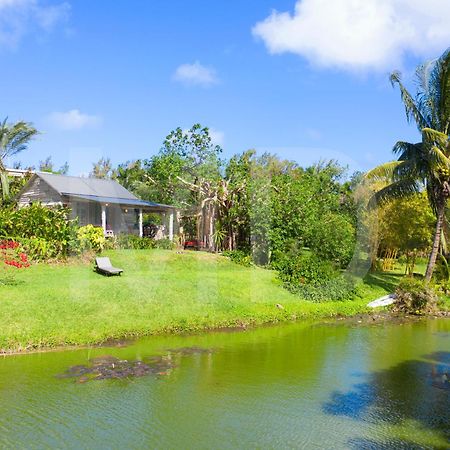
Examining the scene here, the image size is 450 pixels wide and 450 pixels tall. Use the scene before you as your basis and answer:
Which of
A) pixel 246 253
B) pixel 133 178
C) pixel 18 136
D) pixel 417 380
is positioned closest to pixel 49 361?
pixel 417 380

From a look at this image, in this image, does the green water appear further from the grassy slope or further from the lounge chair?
the lounge chair

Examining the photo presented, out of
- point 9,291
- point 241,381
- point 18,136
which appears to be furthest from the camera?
point 18,136

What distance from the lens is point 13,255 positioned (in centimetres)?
1891

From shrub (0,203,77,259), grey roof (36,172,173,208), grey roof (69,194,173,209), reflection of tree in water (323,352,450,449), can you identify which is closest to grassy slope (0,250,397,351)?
shrub (0,203,77,259)

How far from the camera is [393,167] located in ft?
71.0

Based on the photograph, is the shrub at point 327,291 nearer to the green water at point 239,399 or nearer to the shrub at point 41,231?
the green water at point 239,399

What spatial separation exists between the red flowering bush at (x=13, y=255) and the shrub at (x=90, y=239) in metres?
2.35

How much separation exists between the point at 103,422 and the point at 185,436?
155 cm

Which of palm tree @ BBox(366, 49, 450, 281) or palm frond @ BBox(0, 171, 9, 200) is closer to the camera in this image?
palm tree @ BBox(366, 49, 450, 281)

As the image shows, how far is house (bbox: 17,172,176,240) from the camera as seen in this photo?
2591cm

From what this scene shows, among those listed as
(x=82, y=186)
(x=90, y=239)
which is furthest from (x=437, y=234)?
(x=82, y=186)

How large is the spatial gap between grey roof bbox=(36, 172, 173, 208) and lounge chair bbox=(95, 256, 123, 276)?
5.72 m

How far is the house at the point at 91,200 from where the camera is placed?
2591 centimetres

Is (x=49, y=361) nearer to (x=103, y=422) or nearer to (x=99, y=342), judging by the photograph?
(x=99, y=342)
